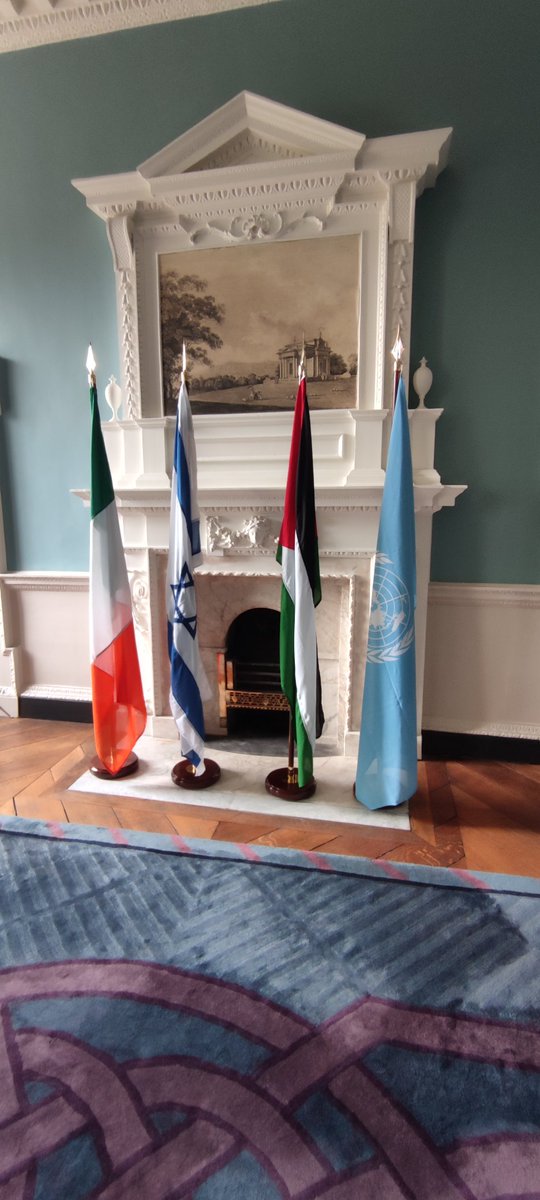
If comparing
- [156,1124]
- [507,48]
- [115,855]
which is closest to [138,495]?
[115,855]

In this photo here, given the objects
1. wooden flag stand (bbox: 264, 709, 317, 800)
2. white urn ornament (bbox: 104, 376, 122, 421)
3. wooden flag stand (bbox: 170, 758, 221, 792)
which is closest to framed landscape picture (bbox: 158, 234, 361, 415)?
white urn ornament (bbox: 104, 376, 122, 421)

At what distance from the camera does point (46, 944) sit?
1653 millimetres

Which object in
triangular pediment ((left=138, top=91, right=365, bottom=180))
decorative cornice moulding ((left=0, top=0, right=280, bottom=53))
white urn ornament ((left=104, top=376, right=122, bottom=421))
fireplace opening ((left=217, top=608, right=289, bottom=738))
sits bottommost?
fireplace opening ((left=217, top=608, right=289, bottom=738))

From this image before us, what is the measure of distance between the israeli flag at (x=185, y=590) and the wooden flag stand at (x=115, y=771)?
413 millimetres

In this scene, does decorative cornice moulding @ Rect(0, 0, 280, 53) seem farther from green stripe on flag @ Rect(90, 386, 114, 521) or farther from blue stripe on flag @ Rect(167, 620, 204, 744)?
blue stripe on flag @ Rect(167, 620, 204, 744)

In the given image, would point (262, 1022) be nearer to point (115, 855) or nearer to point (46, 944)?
point (46, 944)

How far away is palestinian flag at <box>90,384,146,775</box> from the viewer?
92.1 inches

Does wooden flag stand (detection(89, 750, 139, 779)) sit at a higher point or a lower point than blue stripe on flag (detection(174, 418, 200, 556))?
lower

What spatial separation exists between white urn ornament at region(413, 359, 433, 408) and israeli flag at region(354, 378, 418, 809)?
0.39 meters

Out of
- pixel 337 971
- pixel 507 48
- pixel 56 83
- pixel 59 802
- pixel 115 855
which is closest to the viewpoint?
pixel 337 971

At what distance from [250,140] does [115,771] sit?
297 centimetres

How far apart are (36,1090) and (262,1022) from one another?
547 mm

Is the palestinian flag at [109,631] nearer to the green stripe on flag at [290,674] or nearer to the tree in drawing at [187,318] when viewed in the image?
the tree in drawing at [187,318]

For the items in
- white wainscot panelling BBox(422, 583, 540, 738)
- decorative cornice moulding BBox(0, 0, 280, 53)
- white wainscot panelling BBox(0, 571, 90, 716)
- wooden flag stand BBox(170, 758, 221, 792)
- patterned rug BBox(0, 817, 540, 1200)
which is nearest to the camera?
patterned rug BBox(0, 817, 540, 1200)
